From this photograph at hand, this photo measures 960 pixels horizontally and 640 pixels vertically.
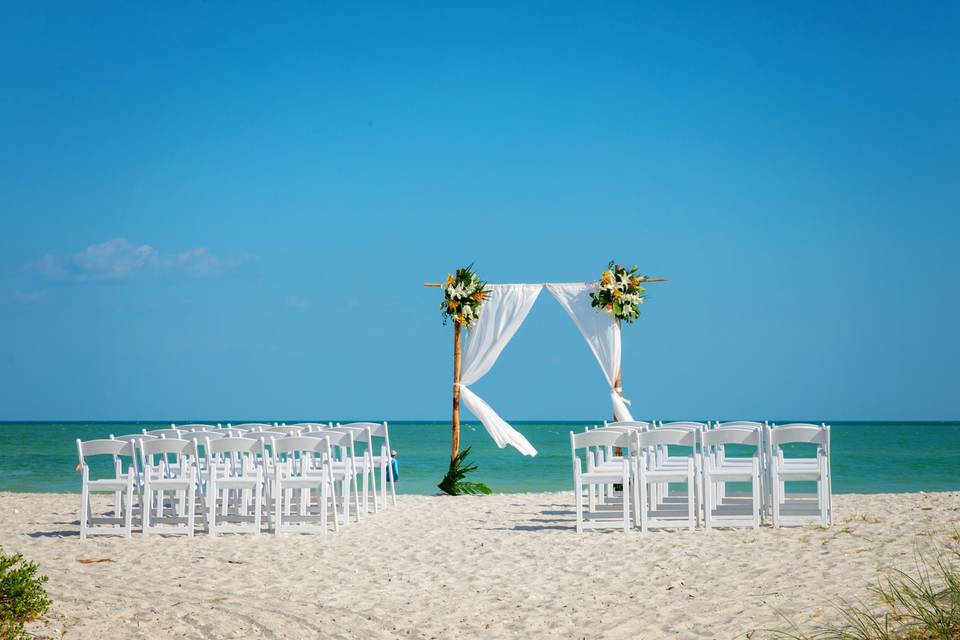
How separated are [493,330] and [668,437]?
201 inches

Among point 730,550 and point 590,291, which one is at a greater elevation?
point 590,291

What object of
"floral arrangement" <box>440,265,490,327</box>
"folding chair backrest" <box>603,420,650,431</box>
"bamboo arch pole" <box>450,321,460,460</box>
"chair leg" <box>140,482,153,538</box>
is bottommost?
"chair leg" <box>140,482,153,538</box>

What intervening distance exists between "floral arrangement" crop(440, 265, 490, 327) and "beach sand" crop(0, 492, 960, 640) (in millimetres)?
3829

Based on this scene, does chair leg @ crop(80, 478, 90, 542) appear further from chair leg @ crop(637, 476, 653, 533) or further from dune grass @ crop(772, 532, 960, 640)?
dune grass @ crop(772, 532, 960, 640)

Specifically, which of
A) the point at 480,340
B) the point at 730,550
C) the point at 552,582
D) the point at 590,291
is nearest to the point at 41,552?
the point at 552,582

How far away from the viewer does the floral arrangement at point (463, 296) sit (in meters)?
13.4

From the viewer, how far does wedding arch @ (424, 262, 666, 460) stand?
42.8 ft

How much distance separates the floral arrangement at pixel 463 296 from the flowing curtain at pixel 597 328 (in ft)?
3.40

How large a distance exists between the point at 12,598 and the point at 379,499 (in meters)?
7.65

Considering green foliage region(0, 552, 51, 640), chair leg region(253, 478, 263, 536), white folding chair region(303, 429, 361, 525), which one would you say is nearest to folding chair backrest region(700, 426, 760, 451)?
white folding chair region(303, 429, 361, 525)

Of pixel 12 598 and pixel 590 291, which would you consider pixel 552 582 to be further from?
pixel 590 291

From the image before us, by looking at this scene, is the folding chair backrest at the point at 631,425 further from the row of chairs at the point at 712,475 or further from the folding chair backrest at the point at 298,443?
the folding chair backrest at the point at 298,443

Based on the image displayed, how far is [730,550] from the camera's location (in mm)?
7520

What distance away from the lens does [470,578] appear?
6809 millimetres
